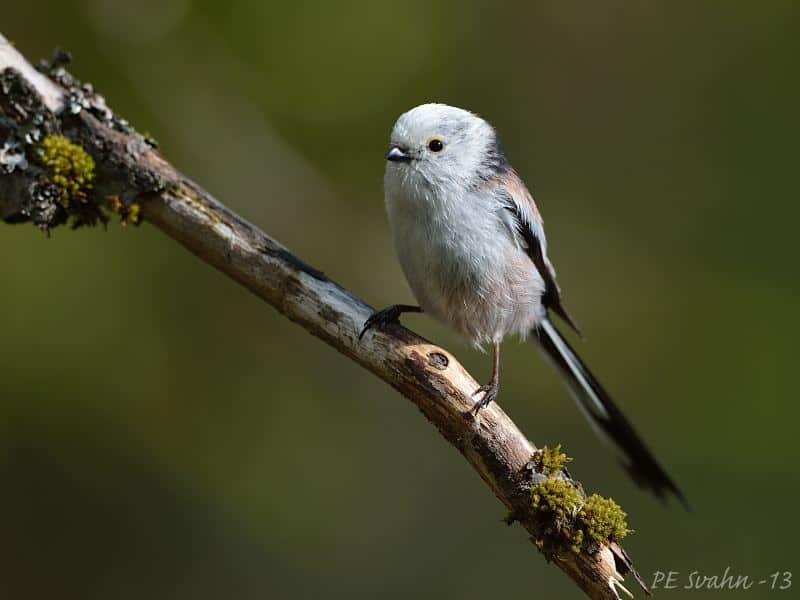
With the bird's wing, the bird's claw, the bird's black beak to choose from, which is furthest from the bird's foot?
the bird's black beak

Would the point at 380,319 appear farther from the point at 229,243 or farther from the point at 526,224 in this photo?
the point at 526,224

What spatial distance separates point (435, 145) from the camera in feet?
10.8

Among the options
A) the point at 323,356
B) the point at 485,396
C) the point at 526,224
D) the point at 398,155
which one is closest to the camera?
the point at 485,396

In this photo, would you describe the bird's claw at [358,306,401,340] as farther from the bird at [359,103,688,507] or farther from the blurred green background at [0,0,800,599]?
the blurred green background at [0,0,800,599]

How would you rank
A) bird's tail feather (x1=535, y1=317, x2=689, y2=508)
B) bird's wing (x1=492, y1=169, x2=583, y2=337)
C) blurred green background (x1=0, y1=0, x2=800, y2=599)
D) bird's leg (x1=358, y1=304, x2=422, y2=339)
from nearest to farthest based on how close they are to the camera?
bird's leg (x1=358, y1=304, x2=422, y2=339), bird's wing (x1=492, y1=169, x2=583, y2=337), bird's tail feather (x1=535, y1=317, x2=689, y2=508), blurred green background (x1=0, y1=0, x2=800, y2=599)

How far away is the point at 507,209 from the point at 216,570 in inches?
114

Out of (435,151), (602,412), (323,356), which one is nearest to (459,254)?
(435,151)

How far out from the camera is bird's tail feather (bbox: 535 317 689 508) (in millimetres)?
3805

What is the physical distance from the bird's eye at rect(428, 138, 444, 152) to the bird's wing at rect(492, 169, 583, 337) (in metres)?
0.30

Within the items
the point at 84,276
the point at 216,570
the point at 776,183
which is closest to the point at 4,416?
the point at 84,276

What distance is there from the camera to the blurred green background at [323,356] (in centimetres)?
439

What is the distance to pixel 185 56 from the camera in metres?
4.68

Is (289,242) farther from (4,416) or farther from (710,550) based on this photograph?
(710,550)

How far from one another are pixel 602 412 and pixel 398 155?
5.52ft
